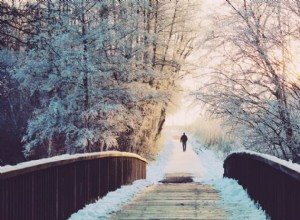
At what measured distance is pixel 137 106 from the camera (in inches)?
888

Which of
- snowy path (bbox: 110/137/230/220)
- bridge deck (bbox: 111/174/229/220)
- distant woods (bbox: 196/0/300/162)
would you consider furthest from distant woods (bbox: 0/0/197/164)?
bridge deck (bbox: 111/174/229/220)

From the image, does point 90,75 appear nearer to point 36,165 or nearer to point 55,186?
point 55,186

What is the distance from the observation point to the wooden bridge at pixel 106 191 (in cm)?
569

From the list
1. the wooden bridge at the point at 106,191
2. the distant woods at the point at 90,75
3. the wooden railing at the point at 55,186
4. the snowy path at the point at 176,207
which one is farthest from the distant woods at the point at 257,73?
the distant woods at the point at 90,75

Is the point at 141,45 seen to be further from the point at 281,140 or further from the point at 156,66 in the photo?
the point at 281,140

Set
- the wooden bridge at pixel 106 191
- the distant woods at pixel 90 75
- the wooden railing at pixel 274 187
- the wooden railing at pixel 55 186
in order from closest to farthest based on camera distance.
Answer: the wooden railing at pixel 55 186
the wooden bridge at pixel 106 191
the wooden railing at pixel 274 187
the distant woods at pixel 90 75

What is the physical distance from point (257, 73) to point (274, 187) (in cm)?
708

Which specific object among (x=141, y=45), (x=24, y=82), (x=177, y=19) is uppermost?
(x=177, y=19)

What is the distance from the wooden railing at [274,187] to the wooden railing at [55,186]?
9.59ft

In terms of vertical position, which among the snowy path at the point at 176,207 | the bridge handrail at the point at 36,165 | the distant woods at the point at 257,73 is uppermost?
the distant woods at the point at 257,73

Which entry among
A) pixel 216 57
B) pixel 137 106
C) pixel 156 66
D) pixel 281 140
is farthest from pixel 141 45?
pixel 281 140

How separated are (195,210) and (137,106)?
45.9 feet

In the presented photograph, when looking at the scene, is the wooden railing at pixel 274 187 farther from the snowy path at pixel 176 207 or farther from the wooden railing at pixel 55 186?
the wooden railing at pixel 55 186

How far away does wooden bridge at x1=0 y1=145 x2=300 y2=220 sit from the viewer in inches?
224
